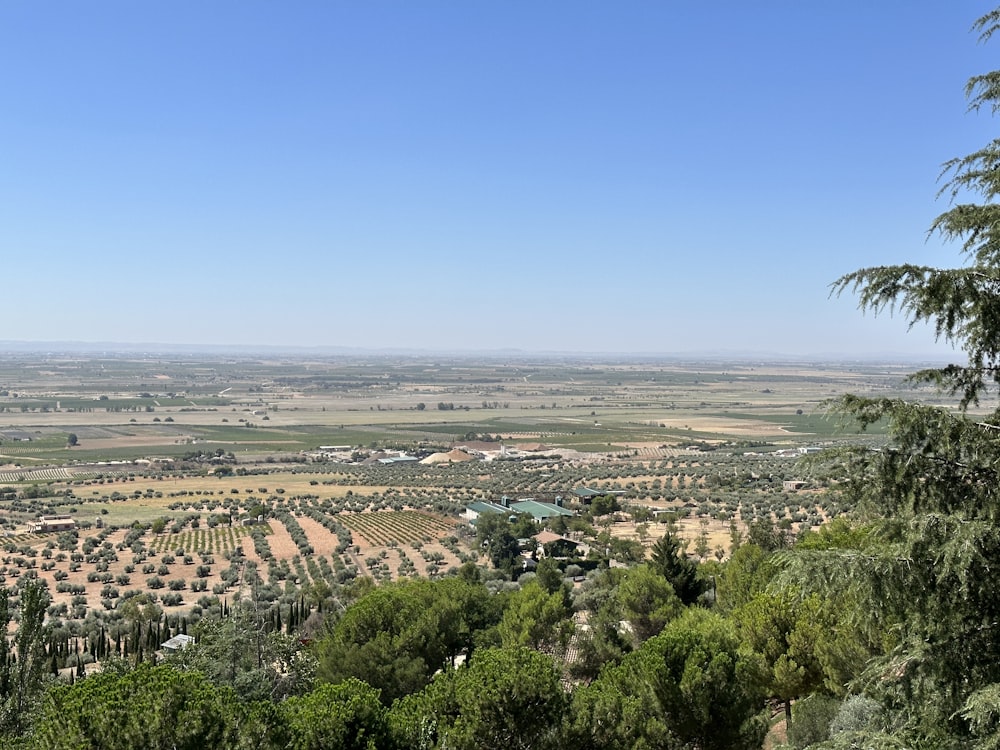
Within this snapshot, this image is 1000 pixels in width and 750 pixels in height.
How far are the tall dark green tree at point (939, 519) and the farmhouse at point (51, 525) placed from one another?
188ft

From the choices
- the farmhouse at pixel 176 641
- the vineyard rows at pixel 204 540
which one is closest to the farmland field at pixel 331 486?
the vineyard rows at pixel 204 540

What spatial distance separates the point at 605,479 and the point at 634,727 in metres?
64.2

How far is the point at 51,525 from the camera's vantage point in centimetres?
5319

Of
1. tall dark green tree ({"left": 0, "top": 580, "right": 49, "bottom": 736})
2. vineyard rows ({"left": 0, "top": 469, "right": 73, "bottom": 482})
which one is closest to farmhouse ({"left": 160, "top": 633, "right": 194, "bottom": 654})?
tall dark green tree ({"left": 0, "top": 580, "right": 49, "bottom": 736})

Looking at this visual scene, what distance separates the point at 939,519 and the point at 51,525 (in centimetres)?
5931

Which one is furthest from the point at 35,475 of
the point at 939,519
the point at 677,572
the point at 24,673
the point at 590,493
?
the point at 939,519

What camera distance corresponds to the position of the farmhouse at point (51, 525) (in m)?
52.5

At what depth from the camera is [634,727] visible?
1258 cm

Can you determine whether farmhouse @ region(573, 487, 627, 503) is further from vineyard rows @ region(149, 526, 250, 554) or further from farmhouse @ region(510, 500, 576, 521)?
vineyard rows @ region(149, 526, 250, 554)

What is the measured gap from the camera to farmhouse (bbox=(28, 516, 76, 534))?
52469 millimetres

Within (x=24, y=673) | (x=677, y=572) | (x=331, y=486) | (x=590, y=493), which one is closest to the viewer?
(x=24, y=673)

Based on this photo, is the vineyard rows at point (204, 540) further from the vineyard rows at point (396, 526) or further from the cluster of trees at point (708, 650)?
the cluster of trees at point (708, 650)

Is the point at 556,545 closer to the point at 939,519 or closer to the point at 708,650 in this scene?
the point at 708,650

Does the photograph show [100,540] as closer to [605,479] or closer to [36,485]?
[36,485]
